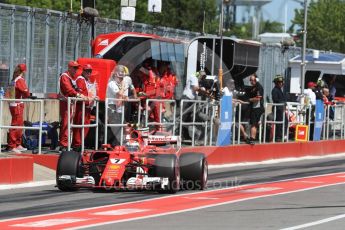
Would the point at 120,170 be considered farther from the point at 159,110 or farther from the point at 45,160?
the point at 159,110

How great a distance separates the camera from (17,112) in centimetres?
2045

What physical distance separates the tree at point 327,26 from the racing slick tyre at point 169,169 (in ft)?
171

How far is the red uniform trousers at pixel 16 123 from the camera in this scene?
20.4m

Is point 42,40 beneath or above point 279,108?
above

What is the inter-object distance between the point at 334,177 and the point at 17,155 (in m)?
6.77

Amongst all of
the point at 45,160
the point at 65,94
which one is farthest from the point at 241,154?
the point at 45,160

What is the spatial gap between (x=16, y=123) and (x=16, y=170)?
6.56ft

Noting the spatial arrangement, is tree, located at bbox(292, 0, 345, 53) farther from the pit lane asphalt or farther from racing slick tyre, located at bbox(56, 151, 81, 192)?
racing slick tyre, located at bbox(56, 151, 81, 192)

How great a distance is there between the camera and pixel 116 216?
45.7 ft

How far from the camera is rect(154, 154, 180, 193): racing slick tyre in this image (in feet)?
55.2

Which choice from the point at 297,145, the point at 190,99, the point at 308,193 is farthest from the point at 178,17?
the point at 308,193

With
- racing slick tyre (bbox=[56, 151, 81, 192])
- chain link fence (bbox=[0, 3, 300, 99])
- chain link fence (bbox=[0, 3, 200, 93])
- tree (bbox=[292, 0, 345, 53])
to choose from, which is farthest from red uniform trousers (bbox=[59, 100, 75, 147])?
tree (bbox=[292, 0, 345, 53])

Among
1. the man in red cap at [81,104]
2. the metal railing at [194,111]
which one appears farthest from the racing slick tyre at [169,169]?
the metal railing at [194,111]

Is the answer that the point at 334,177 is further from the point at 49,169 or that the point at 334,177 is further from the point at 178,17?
the point at 178,17
